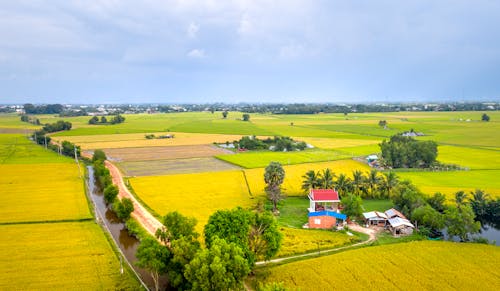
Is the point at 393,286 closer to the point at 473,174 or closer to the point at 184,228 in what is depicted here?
the point at 184,228

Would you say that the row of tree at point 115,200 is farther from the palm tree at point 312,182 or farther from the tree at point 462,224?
the tree at point 462,224

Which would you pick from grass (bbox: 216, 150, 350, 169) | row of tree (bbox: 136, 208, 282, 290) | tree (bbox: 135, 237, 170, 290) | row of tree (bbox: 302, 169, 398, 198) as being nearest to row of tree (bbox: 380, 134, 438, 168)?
grass (bbox: 216, 150, 350, 169)

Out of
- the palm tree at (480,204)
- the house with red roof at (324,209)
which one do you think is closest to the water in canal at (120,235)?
the house with red roof at (324,209)

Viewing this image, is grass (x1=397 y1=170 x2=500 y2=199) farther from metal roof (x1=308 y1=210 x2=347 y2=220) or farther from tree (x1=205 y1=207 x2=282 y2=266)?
tree (x1=205 y1=207 x2=282 y2=266)

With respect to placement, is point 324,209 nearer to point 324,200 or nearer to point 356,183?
point 324,200

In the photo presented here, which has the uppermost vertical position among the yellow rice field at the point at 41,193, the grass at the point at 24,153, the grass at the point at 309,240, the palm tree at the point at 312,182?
the palm tree at the point at 312,182

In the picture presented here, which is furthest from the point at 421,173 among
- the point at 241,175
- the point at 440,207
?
the point at 241,175
